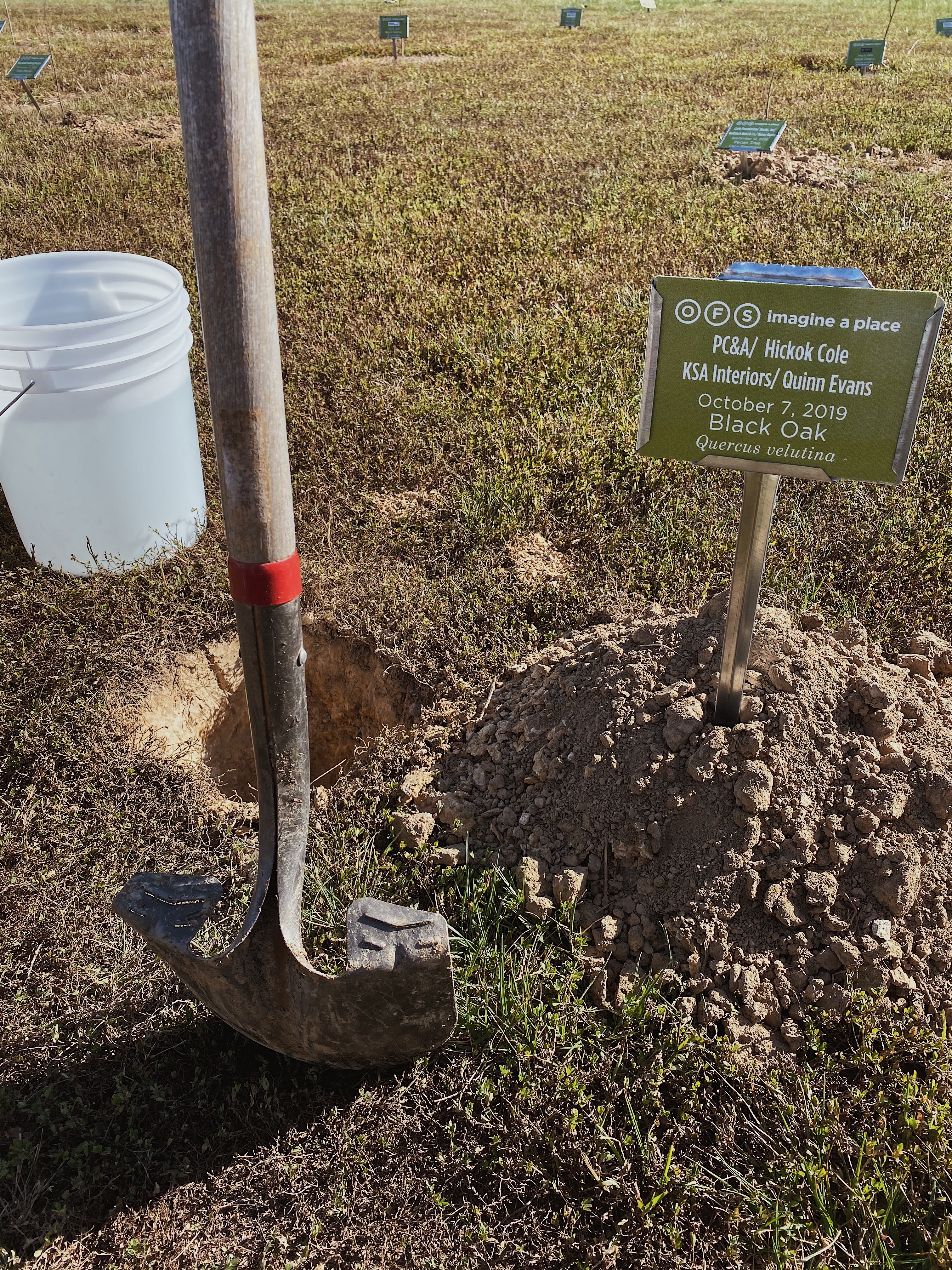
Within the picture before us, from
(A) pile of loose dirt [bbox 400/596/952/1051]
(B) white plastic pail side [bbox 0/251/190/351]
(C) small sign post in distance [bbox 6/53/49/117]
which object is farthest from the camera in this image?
(C) small sign post in distance [bbox 6/53/49/117]

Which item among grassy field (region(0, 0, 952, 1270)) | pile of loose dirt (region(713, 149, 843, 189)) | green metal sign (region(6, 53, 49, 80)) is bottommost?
grassy field (region(0, 0, 952, 1270))

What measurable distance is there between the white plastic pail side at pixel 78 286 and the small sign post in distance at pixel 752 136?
5489mm

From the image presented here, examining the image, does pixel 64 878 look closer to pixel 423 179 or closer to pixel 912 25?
pixel 423 179

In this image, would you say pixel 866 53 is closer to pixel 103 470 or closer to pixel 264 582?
pixel 103 470

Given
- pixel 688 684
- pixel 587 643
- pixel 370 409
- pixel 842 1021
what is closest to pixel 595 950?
pixel 842 1021

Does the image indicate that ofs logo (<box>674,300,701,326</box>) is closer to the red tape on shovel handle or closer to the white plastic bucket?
the red tape on shovel handle

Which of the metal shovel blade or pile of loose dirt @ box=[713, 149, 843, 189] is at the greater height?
pile of loose dirt @ box=[713, 149, 843, 189]

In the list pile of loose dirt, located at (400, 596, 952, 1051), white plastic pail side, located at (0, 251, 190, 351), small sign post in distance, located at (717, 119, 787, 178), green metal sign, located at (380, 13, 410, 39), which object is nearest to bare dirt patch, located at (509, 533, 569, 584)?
pile of loose dirt, located at (400, 596, 952, 1051)

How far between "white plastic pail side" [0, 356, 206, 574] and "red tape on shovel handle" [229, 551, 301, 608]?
1690 millimetres

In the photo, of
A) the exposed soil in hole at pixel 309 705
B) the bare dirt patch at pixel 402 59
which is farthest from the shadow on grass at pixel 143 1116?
the bare dirt patch at pixel 402 59

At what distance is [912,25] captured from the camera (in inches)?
749

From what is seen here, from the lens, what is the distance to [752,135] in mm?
7133

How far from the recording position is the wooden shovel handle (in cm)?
133

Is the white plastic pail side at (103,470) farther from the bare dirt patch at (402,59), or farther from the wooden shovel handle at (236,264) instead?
the bare dirt patch at (402,59)
